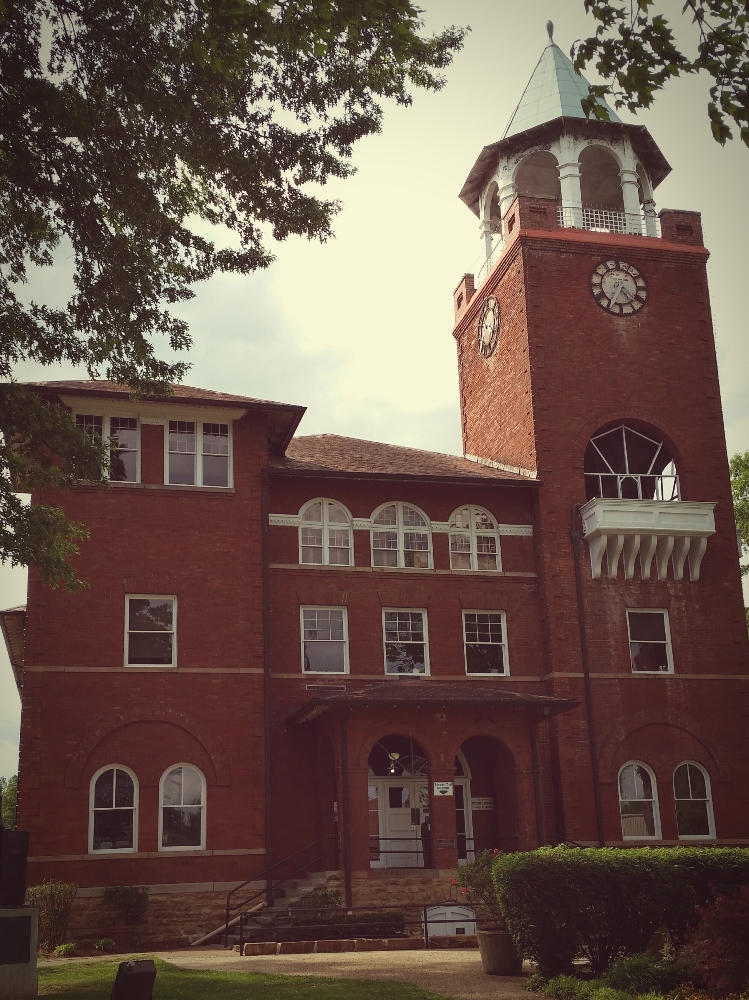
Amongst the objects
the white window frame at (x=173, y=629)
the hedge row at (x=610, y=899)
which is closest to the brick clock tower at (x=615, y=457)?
the white window frame at (x=173, y=629)

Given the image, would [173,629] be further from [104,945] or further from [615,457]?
[615,457]

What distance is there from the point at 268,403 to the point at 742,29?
18.6 metres

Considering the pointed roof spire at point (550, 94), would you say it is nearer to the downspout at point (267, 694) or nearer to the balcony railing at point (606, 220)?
the balcony railing at point (606, 220)

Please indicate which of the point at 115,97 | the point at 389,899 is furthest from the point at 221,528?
the point at 115,97

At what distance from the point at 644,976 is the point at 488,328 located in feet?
81.9

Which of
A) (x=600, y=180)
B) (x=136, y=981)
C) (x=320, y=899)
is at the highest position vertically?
(x=600, y=180)

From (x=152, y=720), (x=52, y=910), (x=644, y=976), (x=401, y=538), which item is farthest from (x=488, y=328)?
(x=644, y=976)

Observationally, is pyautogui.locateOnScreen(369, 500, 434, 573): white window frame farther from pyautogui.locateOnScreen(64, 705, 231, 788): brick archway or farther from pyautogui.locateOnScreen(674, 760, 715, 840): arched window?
pyautogui.locateOnScreen(674, 760, 715, 840): arched window

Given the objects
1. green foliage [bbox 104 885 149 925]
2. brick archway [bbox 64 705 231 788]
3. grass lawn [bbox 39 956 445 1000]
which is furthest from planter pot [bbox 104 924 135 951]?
grass lawn [bbox 39 956 445 1000]

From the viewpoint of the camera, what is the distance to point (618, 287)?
111 feet

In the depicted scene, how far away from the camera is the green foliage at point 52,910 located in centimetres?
2362

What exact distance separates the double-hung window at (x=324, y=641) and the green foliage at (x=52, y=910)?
7873 millimetres

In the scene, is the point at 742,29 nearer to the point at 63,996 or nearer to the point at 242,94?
the point at 242,94

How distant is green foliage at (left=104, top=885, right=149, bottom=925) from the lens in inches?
969
